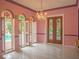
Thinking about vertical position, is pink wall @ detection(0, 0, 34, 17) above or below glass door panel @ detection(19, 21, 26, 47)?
above

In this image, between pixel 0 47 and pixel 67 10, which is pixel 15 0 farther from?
pixel 67 10

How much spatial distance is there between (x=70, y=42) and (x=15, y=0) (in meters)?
5.37

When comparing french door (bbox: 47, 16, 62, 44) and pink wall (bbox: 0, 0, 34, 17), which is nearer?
pink wall (bbox: 0, 0, 34, 17)

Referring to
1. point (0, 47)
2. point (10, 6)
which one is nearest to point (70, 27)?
point (10, 6)

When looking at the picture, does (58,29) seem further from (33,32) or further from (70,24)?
(33,32)

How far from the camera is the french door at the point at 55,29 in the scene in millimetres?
9789

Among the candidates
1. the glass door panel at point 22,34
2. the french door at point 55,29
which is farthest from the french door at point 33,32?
the french door at point 55,29

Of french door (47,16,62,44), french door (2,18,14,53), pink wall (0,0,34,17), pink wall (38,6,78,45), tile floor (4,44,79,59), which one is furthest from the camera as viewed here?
french door (47,16,62,44)

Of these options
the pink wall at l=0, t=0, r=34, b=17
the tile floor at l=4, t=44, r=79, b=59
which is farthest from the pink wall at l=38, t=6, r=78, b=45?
the pink wall at l=0, t=0, r=34, b=17

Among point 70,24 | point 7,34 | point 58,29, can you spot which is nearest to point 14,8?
point 7,34

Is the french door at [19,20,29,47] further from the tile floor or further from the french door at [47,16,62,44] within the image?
the french door at [47,16,62,44]

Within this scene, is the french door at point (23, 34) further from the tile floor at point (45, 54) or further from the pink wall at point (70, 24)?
the pink wall at point (70, 24)

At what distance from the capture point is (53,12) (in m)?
10.0

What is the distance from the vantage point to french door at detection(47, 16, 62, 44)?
32.1ft
